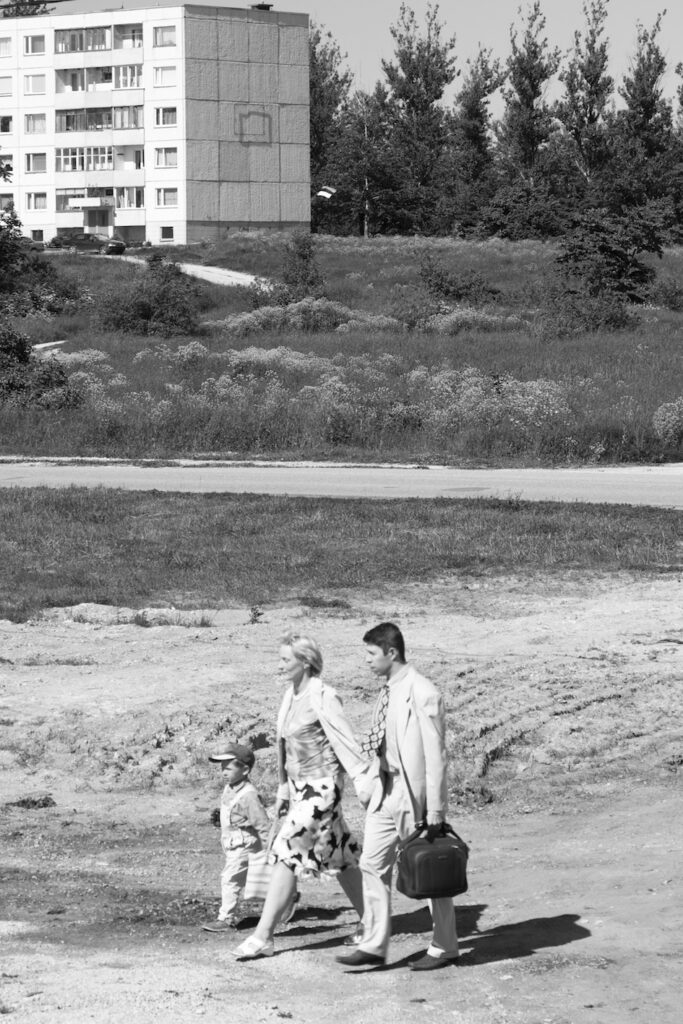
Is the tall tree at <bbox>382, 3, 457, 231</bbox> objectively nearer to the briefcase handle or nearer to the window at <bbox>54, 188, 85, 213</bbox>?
the window at <bbox>54, 188, 85, 213</bbox>

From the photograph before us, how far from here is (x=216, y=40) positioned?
325 ft

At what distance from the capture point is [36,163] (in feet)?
350

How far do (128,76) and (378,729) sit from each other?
335ft

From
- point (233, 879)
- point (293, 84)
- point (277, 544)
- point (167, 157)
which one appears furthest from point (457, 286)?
point (233, 879)

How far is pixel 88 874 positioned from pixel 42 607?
21.4ft

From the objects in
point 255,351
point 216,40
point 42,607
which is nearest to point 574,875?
point 42,607

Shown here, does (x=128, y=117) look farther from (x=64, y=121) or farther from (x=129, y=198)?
(x=129, y=198)

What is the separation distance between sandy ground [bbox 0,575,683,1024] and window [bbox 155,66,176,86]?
89697 millimetres

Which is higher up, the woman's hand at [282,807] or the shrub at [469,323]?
the shrub at [469,323]

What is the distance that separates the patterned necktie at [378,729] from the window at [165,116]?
9724cm

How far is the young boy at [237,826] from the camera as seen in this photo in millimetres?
8219

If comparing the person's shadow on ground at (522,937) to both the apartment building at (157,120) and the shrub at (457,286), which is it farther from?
the apartment building at (157,120)

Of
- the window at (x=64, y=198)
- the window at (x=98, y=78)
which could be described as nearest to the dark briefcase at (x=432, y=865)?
the window at (x=64, y=198)

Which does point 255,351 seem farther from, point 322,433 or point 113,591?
point 113,591
